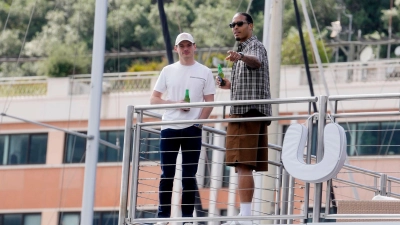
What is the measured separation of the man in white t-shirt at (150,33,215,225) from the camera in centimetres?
1191

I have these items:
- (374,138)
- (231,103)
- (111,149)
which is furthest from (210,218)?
(111,149)

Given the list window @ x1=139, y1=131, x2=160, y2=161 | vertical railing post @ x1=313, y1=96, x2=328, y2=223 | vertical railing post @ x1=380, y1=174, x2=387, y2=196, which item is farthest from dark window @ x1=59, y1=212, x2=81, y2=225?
vertical railing post @ x1=313, y1=96, x2=328, y2=223

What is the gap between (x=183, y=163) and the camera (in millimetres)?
11867

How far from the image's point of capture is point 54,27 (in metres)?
59.7

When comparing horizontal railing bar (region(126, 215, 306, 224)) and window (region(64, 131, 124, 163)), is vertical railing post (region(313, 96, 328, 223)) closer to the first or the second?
horizontal railing bar (region(126, 215, 306, 224))

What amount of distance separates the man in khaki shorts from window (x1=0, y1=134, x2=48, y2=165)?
120 ft

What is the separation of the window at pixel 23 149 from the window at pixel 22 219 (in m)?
2.10

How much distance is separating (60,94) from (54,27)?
12.9 m

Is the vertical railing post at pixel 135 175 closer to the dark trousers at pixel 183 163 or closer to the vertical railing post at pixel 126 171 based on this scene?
the vertical railing post at pixel 126 171

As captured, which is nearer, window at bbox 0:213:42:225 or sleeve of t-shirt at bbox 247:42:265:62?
sleeve of t-shirt at bbox 247:42:265:62

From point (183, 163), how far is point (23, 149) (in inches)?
1450

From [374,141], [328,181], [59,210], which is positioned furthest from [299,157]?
[59,210]

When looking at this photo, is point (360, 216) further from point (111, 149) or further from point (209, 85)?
point (111, 149)

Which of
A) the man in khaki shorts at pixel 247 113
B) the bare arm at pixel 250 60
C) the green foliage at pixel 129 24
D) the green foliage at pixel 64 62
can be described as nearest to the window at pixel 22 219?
the green foliage at pixel 64 62
